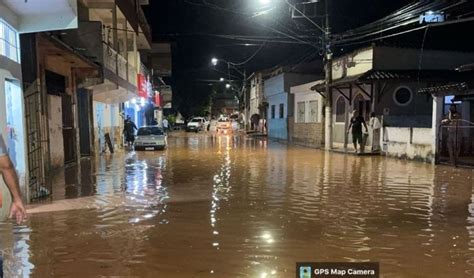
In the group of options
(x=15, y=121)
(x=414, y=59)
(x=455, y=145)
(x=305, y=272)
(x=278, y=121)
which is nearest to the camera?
(x=305, y=272)

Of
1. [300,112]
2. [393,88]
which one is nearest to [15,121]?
[393,88]

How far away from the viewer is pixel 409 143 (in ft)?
63.3

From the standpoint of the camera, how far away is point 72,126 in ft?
60.5

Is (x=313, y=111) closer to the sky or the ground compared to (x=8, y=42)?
closer to the ground

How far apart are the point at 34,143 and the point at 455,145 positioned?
1330 cm

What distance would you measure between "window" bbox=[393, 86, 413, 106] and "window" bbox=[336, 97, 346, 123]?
3951 millimetres

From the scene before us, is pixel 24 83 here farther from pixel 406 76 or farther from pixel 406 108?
pixel 406 108

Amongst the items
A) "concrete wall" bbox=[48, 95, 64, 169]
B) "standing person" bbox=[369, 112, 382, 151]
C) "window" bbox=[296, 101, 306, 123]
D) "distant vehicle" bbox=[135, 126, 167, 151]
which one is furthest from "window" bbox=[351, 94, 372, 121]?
"concrete wall" bbox=[48, 95, 64, 169]

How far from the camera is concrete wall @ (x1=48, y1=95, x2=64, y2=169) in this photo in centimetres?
1593

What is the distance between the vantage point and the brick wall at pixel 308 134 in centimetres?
2930

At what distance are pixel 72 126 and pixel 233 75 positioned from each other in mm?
52916

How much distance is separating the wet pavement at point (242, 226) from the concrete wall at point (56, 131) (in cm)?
233

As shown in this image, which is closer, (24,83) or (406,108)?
(24,83)

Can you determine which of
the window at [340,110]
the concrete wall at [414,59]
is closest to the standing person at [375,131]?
the concrete wall at [414,59]
